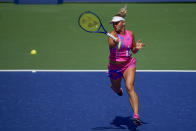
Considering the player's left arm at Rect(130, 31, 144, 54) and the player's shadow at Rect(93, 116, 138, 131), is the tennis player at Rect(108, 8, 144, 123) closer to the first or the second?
the player's left arm at Rect(130, 31, 144, 54)

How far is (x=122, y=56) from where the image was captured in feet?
22.0

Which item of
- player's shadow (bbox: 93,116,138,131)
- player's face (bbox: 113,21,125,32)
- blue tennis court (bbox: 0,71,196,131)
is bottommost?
player's shadow (bbox: 93,116,138,131)

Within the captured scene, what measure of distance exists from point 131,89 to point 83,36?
18.9 ft

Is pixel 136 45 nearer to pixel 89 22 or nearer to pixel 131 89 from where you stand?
pixel 131 89

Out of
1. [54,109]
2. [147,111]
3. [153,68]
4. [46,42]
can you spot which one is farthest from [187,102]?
[46,42]

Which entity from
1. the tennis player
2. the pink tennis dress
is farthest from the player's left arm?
the pink tennis dress

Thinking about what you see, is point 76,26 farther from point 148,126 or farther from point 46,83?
point 148,126

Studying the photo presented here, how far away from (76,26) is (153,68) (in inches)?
155

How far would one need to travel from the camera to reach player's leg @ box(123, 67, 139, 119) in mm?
6473

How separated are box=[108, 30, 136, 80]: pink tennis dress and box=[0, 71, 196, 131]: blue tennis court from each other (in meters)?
0.98

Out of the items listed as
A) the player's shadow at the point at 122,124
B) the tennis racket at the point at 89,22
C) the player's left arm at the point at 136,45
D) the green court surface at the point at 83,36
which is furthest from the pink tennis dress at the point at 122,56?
the green court surface at the point at 83,36

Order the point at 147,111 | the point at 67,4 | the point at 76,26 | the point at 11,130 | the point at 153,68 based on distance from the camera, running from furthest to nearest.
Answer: the point at 67,4 < the point at 76,26 < the point at 153,68 < the point at 147,111 < the point at 11,130

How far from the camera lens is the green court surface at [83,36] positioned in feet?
33.7

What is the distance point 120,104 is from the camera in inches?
310
